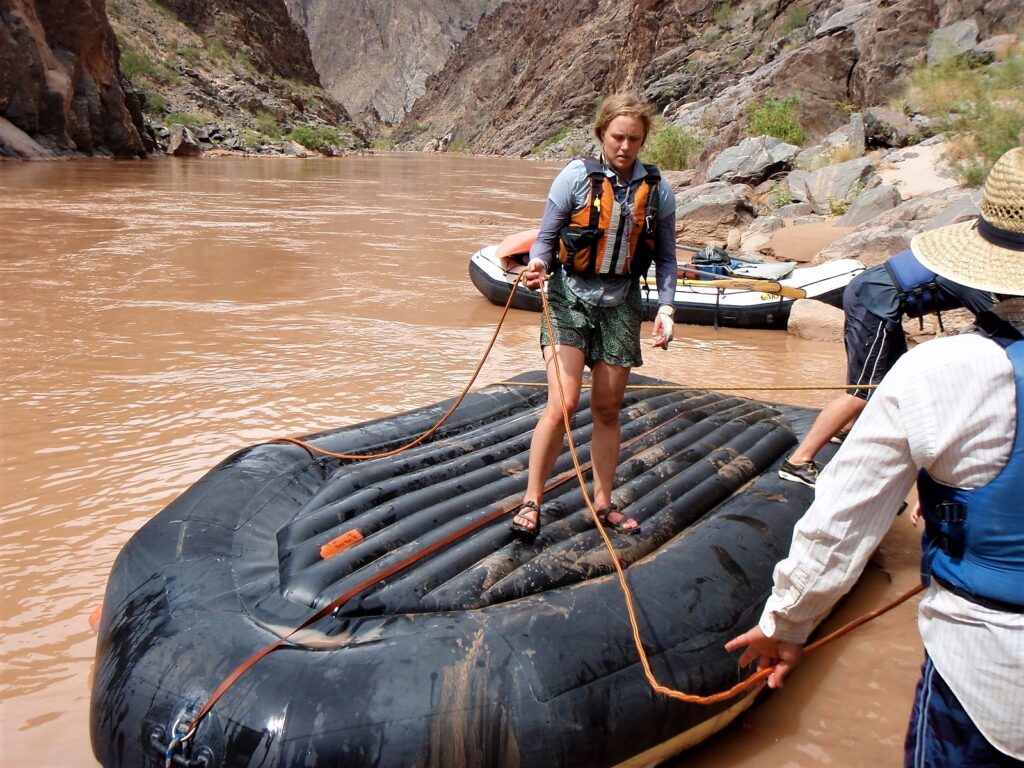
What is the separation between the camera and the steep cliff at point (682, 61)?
19703mm

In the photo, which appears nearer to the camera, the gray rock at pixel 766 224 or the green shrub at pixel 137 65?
the gray rock at pixel 766 224

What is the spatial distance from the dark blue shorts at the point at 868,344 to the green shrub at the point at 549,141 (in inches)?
2515

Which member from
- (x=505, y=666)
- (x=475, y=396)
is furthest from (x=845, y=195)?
(x=505, y=666)

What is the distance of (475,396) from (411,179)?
29.1m

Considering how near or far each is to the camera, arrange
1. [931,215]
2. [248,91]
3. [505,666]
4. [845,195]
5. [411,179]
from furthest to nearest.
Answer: [248,91]
[411,179]
[845,195]
[931,215]
[505,666]

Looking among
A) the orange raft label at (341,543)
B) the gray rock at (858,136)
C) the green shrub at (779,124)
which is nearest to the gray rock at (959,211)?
the gray rock at (858,136)

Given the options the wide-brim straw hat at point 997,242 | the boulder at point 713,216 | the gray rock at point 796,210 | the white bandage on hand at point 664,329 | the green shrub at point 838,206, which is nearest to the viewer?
the wide-brim straw hat at point 997,242

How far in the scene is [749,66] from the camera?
37.5 meters

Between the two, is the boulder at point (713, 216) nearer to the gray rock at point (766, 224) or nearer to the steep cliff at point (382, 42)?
the gray rock at point (766, 224)

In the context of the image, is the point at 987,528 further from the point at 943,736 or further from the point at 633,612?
the point at 633,612

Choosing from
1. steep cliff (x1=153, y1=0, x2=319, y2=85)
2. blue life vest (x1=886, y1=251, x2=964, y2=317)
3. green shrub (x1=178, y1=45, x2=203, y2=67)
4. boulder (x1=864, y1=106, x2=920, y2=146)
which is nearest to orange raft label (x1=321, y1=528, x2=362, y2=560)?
blue life vest (x1=886, y1=251, x2=964, y2=317)

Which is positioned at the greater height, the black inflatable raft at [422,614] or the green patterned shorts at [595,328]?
the green patterned shorts at [595,328]

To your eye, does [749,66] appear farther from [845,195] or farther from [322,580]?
[322,580]

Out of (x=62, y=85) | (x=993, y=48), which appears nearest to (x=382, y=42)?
(x=62, y=85)
